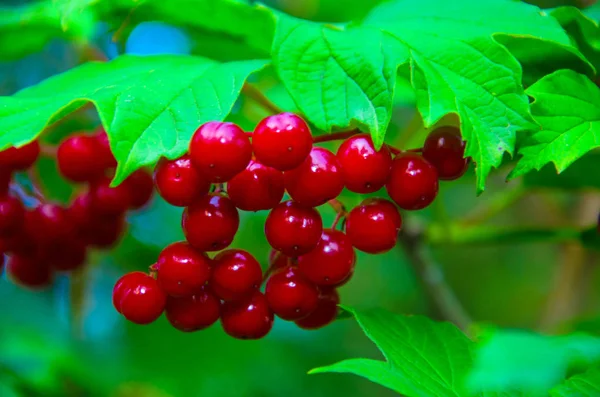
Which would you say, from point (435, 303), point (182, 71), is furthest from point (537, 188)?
point (182, 71)

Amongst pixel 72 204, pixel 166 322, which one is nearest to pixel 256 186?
pixel 72 204

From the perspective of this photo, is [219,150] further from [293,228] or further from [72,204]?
[72,204]

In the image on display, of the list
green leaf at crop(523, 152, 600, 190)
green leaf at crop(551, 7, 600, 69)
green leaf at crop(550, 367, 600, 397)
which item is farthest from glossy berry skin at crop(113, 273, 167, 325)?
green leaf at crop(523, 152, 600, 190)

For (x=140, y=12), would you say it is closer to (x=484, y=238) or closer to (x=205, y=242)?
(x=205, y=242)

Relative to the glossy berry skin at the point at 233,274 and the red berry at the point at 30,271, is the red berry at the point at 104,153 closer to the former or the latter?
the red berry at the point at 30,271

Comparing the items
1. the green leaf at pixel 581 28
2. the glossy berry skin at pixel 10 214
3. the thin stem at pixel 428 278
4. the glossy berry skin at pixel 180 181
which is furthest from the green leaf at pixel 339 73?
the thin stem at pixel 428 278

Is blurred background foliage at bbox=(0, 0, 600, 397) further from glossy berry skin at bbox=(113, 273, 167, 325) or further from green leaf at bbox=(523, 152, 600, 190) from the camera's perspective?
glossy berry skin at bbox=(113, 273, 167, 325)

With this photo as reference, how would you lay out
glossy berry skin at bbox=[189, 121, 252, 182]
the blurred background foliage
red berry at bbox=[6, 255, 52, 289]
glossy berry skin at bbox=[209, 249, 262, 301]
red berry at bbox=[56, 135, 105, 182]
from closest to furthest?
glossy berry skin at bbox=[189, 121, 252, 182], glossy berry skin at bbox=[209, 249, 262, 301], red berry at bbox=[56, 135, 105, 182], red berry at bbox=[6, 255, 52, 289], the blurred background foliage
